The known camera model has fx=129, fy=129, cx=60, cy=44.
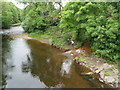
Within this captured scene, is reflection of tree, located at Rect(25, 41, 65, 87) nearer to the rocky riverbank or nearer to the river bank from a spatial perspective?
the river bank

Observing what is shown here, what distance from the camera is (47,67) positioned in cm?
950

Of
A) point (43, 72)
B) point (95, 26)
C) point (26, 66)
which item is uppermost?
point (95, 26)

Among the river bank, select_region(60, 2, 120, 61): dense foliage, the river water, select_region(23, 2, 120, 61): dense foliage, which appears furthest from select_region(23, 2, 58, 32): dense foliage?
the river water

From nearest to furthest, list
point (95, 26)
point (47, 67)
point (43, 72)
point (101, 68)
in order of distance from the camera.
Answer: point (101, 68)
point (43, 72)
point (47, 67)
point (95, 26)

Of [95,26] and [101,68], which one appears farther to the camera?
[95,26]

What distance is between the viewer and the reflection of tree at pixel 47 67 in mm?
7928

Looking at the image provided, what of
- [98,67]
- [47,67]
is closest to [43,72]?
[47,67]

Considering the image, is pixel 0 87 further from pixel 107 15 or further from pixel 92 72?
pixel 107 15

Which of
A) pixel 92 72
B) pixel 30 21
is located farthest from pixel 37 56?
pixel 30 21

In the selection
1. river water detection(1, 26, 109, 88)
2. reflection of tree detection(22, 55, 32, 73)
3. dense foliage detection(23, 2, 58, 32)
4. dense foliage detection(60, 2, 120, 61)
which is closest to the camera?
river water detection(1, 26, 109, 88)

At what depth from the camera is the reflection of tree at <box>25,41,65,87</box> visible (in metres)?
7.93

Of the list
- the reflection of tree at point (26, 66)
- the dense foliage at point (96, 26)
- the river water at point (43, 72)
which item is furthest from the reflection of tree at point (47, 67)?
the dense foliage at point (96, 26)

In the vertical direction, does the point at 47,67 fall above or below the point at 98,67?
below

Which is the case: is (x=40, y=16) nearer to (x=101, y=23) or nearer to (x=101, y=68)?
(x=101, y=23)
